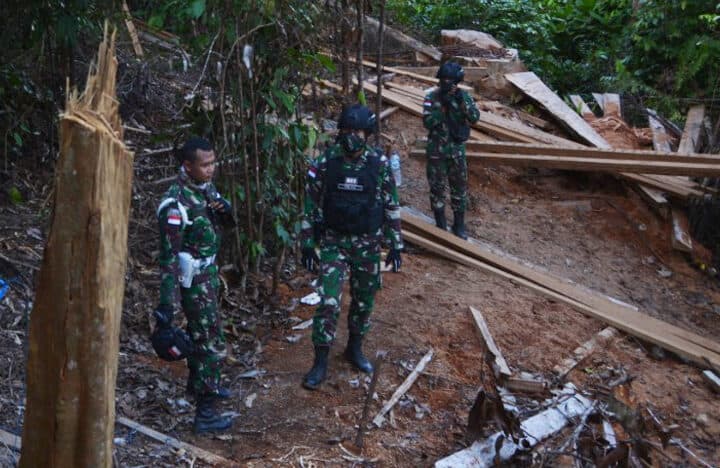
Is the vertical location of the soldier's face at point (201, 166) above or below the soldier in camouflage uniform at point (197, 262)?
above

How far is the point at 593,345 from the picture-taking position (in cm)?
750

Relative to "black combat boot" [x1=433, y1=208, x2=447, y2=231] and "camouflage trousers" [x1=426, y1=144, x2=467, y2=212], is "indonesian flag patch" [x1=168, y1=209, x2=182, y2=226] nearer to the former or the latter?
"camouflage trousers" [x1=426, y1=144, x2=467, y2=212]

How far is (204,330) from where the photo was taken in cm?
522

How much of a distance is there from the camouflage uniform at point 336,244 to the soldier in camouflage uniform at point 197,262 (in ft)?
2.75

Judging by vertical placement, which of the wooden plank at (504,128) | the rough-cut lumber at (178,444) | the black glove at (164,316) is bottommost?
the rough-cut lumber at (178,444)

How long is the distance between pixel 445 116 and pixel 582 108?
4.96 m

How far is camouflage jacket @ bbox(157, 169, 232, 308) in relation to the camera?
4.89 meters

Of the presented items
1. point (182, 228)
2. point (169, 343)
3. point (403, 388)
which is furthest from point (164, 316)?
point (403, 388)

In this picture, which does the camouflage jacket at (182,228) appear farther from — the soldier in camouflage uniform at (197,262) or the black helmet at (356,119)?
the black helmet at (356,119)

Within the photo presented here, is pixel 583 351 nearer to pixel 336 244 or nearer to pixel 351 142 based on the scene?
pixel 336 244

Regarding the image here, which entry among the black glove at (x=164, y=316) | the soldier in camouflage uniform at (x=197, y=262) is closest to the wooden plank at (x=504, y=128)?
the soldier in camouflage uniform at (x=197, y=262)

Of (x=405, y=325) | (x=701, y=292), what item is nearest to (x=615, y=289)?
(x=701, y=292)

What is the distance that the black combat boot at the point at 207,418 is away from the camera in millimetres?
5355

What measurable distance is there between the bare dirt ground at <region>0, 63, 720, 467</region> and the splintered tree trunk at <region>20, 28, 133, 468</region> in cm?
214
